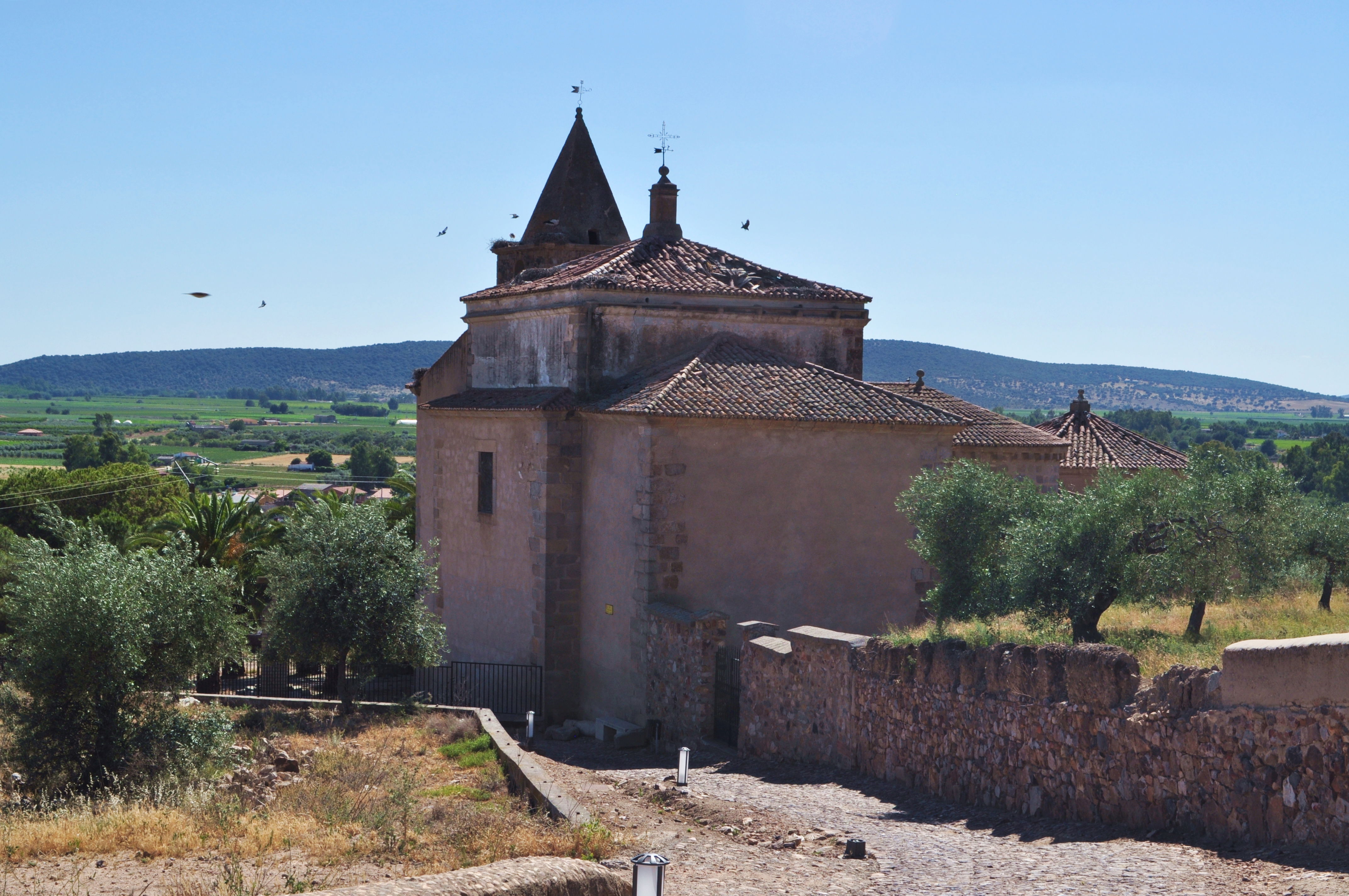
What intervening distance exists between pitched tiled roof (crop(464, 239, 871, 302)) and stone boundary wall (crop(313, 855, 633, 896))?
14.0m

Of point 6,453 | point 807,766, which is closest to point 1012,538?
point 807,766

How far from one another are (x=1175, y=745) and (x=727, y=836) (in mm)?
3940

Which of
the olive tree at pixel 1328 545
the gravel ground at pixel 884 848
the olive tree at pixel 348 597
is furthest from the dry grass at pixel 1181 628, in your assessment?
the olive tree at pixel 348 597

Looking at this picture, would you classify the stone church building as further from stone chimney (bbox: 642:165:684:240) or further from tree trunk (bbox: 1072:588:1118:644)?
tree trunk (bbox: 1072:588:1118:644)

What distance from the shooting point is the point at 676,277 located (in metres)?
22.7

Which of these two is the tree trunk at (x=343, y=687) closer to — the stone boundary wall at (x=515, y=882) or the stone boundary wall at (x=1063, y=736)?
the stone boundary wall at (x=1063, y=736)

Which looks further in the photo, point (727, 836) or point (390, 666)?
point (390, 666)

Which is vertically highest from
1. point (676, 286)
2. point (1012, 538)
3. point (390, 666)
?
point (676, 286)

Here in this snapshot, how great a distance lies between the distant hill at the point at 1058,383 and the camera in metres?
140

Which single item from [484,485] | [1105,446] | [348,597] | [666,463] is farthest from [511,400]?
[1105,446]

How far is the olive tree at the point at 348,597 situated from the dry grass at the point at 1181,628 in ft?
27.9

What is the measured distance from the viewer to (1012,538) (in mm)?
14812

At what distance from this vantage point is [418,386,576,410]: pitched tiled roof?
69.8 feet

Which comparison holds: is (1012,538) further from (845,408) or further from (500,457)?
(500,457)
